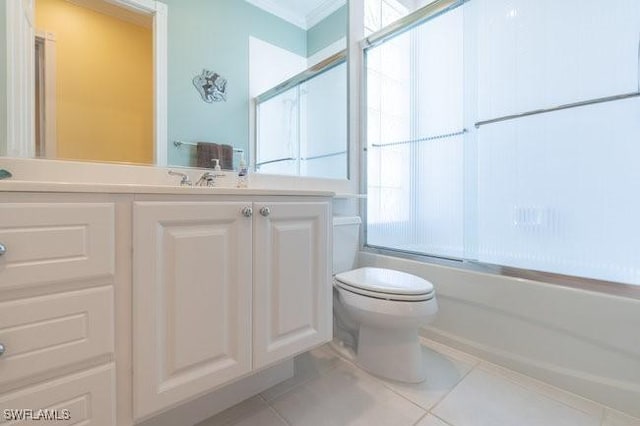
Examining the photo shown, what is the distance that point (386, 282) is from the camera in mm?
1224

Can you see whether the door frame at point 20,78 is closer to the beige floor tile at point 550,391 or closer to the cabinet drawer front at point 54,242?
the cabinet drawer front at point 54,242

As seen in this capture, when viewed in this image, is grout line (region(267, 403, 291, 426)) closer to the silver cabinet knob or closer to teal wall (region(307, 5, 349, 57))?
the silver cabinet knob

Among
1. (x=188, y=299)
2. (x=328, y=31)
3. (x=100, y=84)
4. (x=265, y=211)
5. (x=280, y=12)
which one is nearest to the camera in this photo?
(x=188, y=299)

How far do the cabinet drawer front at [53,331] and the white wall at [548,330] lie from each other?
140 cm

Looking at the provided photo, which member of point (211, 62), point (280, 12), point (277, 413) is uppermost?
point (280, 12)

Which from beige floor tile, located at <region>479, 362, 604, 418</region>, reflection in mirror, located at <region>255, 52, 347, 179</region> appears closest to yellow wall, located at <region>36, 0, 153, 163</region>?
reflection in mirror, located at <region>255, 52, 347, 179</region>

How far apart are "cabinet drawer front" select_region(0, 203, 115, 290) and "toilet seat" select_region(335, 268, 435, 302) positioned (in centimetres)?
88

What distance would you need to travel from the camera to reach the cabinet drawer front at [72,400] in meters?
0.55

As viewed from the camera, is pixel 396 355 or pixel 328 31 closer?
pixel 396 355

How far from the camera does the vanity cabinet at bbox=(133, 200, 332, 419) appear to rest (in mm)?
683

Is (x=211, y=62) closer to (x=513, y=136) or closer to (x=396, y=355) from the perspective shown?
(x=513, y=136)

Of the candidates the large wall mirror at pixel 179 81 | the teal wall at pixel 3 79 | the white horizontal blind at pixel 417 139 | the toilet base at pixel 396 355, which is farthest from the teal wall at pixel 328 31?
the toilet base at pixel 396 355

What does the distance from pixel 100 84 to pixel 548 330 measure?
6.43ft

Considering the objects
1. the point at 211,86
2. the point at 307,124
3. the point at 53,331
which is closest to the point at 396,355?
the point at 53,331
